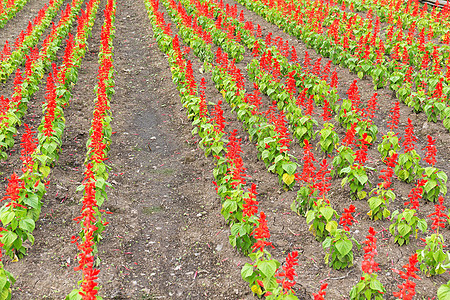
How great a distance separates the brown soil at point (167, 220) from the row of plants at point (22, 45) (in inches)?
34.4

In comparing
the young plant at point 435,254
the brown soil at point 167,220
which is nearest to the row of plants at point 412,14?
the brown soil at point 167,220

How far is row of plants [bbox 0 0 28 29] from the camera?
56.0 ft

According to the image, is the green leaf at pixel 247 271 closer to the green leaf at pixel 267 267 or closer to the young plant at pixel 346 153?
the green leaf at pixel 267 267

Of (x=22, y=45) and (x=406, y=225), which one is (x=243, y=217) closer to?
(x=406, y=225)

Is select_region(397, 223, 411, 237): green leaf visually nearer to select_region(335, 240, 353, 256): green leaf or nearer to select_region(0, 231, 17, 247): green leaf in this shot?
select_region(335, 240, 353, 256): green leaf

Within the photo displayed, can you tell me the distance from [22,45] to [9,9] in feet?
21.2

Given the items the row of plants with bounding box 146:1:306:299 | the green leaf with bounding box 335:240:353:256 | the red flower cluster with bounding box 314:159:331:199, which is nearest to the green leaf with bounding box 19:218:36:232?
the row of plants with bounding box 146:1:306:299

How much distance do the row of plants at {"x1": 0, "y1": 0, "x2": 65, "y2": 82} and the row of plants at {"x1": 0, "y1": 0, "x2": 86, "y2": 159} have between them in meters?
0.58

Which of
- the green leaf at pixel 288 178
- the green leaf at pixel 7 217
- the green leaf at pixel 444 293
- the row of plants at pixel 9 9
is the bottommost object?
the row of plants at pixel 9 9

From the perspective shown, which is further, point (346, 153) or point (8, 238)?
point (346, 153)

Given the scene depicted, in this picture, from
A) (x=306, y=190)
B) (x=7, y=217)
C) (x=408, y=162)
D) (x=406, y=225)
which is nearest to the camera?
(x=7, y=217)

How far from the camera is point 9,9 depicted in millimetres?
18188

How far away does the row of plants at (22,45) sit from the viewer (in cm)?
1162

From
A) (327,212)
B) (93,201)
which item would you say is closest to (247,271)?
(327,212)
